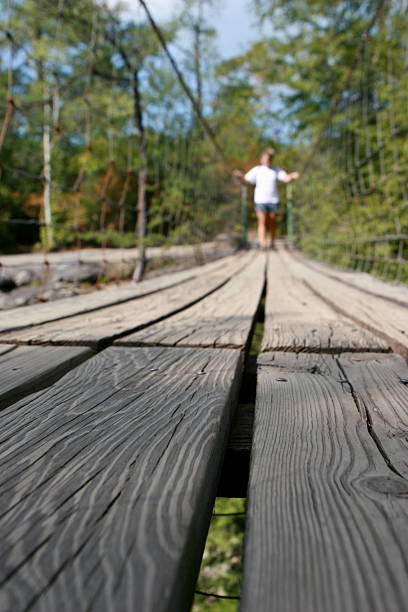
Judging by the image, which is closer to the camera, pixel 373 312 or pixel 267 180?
pixel 373 312

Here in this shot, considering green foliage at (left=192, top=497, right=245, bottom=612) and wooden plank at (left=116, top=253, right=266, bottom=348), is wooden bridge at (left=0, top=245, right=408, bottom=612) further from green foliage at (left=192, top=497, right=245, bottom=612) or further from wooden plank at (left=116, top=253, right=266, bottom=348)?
green foliage at (left=192, top=497, right=245, bottom=612)

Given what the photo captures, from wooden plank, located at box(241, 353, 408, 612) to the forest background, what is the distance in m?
1.88

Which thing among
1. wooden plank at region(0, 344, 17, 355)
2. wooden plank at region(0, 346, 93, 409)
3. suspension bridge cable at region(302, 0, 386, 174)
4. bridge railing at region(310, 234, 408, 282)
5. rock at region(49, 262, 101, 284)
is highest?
suspension bridge cable at region(302, 0, 386, 174)

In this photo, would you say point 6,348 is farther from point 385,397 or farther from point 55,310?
point 385,397

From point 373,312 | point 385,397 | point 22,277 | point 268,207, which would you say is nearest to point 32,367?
point 385,397

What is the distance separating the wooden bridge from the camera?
0.34m

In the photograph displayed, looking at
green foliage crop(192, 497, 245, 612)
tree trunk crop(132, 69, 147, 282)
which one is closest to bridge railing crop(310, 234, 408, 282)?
tree trunk crop(132, 69, 147, 282)

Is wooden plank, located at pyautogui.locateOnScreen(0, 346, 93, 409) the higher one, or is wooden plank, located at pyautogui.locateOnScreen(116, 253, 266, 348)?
wooden plank, located at pyautogui.locateOnScreen(116, 253, 266, 348)

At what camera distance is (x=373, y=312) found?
1.55m

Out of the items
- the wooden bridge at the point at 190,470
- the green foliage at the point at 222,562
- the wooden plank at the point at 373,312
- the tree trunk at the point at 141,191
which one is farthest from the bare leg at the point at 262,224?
the wooden bridge at the point at 190,470

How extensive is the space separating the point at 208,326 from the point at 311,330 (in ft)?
0.95

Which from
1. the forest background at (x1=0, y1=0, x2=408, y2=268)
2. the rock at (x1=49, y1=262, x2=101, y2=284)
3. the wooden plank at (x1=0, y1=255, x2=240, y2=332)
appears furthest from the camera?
the rock at (x1=49, y1=262, x2=101, y2=284)

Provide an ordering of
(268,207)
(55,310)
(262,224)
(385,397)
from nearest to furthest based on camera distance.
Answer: (385,397) → (55,310) → (268,207) → (262,224)

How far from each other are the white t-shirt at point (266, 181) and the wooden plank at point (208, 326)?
180 inches
